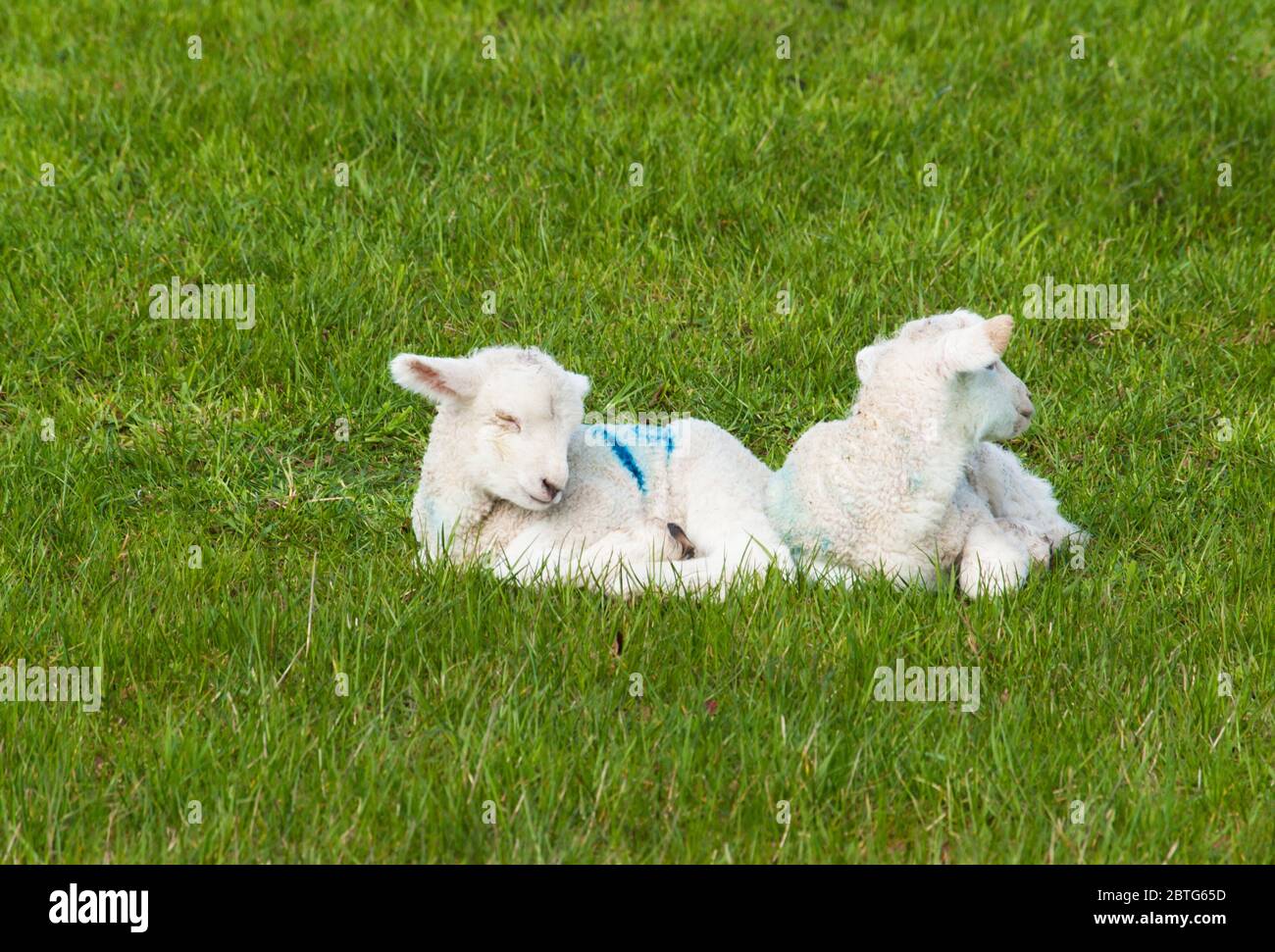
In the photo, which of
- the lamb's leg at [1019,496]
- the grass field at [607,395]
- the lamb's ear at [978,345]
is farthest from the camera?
the lamb's leg at [1019,496]

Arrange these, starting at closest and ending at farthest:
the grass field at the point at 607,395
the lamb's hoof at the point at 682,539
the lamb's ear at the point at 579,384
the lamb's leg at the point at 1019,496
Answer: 1. the grass field at the point at 607,395
2. the lamb's ear at the point at 579,384
3. the lamb's hoof at the point at 682,539
4. the lamb's leg at the point at 1019,496

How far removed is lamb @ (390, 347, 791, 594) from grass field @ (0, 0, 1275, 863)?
134 mm

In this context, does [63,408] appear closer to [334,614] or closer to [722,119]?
[334,614]

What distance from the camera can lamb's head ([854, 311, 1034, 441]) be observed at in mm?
4957

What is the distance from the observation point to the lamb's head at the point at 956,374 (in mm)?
4957

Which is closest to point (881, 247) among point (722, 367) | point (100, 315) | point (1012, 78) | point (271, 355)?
point (722, 367)
